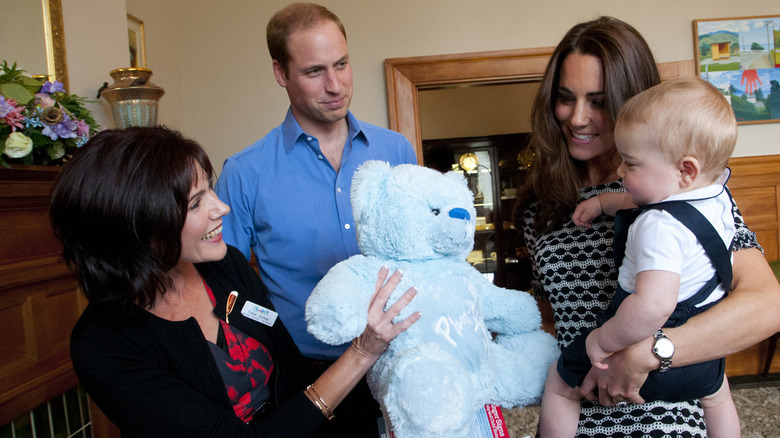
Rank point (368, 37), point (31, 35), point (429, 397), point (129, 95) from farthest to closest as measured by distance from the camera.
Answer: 1. point (368, 37)
2. point (129, 95)
3. point (31, 35)
4. point (429, 397)

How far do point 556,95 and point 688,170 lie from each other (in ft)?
1.56

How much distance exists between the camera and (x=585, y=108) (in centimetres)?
128

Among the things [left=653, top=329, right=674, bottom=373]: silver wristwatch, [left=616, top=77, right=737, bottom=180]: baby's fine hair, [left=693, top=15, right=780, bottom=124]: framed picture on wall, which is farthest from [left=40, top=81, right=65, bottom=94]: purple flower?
[left=693, top=15, right=780, bottom=124]: framed picture on wall

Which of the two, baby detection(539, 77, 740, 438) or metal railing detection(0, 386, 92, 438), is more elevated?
baby detection(539, 77, 740, 438)

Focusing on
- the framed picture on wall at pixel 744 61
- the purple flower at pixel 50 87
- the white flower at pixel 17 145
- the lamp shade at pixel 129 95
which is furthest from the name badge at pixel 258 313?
the framed picture on wall at pixel 744 61

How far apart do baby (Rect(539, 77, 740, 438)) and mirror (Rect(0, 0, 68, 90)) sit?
2.43 metres

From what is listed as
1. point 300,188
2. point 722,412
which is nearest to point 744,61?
point 722,412

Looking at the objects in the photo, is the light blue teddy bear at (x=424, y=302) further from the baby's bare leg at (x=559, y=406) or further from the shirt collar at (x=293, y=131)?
the shirt collar at (x=293, y=131)

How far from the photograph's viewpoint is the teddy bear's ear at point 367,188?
1.11m

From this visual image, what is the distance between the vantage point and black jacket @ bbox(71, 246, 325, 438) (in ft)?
3.48

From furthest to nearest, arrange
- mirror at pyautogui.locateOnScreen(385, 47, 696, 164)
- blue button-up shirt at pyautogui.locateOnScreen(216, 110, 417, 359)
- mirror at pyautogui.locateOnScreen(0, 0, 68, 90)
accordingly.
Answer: mirror at pyautogui.locateOnScreen(385, 47, 696, 164)
mirror at pyautogui.locateOnScreen(0, 0, 68, 90)
blue button-up shirt at pyautogui.locateOnScreen(216, 110, 417, 359)

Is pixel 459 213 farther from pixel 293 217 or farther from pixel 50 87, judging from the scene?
pixel 50 87

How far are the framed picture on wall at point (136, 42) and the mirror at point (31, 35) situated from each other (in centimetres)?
77

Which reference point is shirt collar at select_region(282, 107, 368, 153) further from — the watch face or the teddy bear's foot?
the watch face
